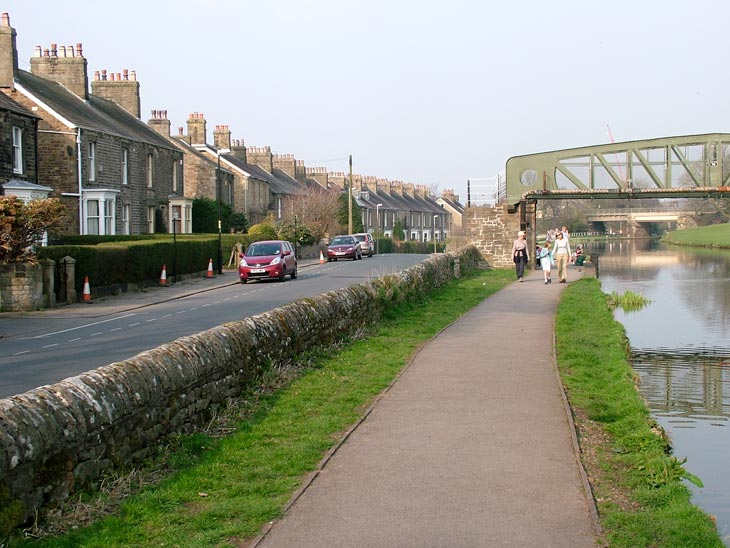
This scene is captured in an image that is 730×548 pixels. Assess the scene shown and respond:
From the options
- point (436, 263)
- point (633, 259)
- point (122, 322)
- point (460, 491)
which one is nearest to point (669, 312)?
point (436, 263)

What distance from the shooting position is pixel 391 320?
64.0 feet

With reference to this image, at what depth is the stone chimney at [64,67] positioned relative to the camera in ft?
149

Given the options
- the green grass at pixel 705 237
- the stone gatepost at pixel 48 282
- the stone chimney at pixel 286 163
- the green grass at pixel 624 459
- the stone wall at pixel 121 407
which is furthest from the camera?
the stone chimney at pixel 286 163

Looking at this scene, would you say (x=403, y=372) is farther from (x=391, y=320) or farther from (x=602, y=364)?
(x=391, y=320)

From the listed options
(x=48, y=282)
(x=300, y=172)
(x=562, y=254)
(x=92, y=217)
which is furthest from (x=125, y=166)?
(x=300, y=172)

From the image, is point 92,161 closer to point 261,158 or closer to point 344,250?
point 344,250

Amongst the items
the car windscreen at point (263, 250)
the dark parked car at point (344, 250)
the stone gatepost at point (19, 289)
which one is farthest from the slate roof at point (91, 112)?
the stone gatepost at point (19, 289)

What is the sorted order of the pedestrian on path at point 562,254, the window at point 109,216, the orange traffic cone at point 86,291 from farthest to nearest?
1. the window at point 109,216
2. the pedestrian on path at point 562,254
3. the orange traffic cone at point 86,291

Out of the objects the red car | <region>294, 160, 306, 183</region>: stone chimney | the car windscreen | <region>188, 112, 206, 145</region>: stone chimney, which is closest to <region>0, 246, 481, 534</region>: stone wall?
the red car

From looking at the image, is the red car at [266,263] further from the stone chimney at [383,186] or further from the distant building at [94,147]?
the stone chimney at [383,186]

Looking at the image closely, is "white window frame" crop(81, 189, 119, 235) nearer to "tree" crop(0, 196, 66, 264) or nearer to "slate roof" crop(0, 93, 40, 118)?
"slate roof" crop(0, 93, 40, 118)

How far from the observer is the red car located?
34.2 meters

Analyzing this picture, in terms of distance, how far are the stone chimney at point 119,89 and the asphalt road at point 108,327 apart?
75.3 feet

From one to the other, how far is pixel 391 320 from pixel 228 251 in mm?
26745
